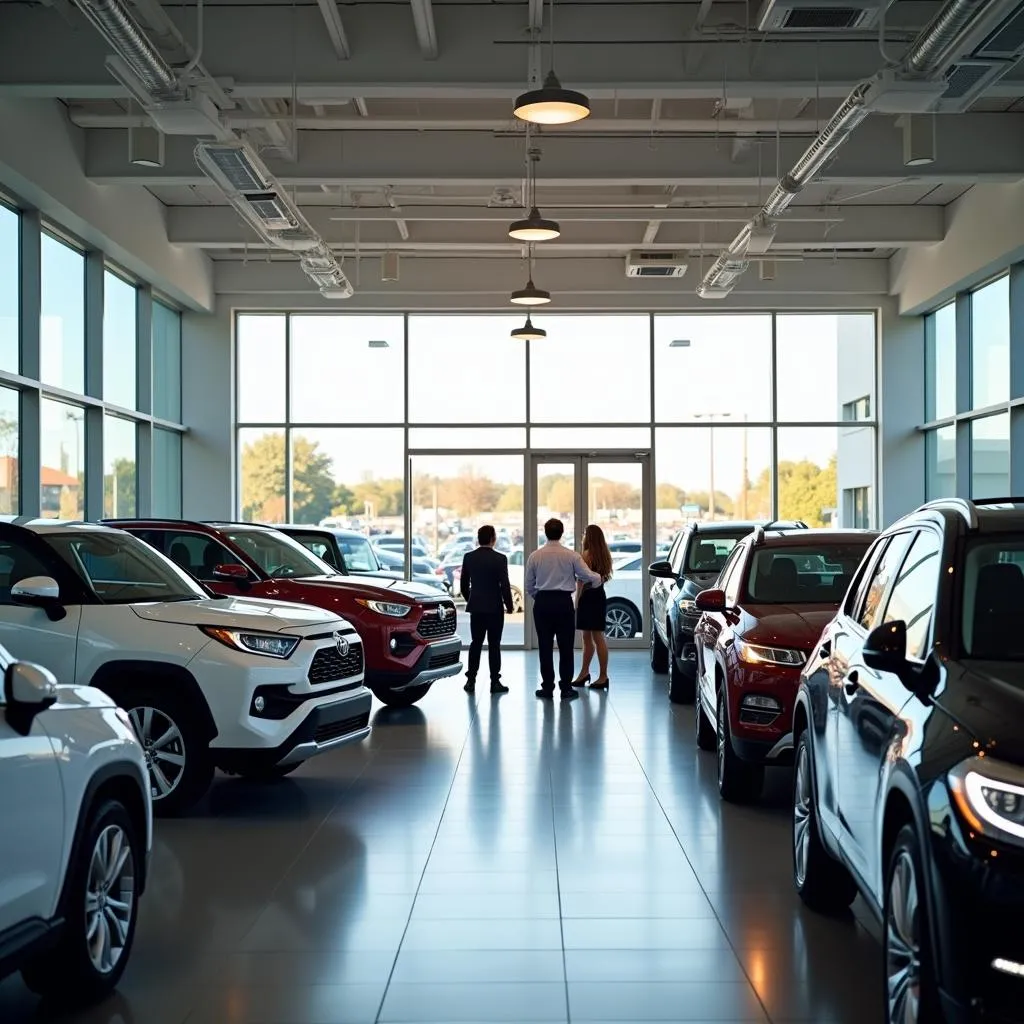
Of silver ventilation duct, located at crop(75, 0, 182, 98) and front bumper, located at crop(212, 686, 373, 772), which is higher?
silver ventilation duct, located at crop(75, 0, 182, 98)

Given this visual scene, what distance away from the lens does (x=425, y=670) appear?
11820 millimetres

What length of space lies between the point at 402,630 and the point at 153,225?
759cm

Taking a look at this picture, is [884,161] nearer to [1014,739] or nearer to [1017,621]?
[1017,621]

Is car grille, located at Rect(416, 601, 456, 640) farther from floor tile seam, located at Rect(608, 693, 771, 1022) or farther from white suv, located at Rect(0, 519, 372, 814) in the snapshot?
white suv, located at Rect(0, 519, 372, 814)

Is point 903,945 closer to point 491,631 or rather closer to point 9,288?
point 491,631

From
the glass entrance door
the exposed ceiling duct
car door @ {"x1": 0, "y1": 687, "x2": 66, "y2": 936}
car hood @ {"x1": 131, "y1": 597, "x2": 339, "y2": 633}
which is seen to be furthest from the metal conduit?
car door @ {"x1": 0, "y1": 687, "x2": 66, "y2": 936}

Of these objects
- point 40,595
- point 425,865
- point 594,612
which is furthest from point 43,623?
point 594,612

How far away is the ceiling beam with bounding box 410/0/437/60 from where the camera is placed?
1025cm

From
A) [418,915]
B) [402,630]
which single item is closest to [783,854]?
[418,915]

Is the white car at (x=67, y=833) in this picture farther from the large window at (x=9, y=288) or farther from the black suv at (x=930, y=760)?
the large window at (x=9, y=288)

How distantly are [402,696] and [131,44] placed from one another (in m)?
6.78

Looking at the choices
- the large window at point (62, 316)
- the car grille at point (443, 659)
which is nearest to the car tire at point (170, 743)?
the car grille at point (443, 659)

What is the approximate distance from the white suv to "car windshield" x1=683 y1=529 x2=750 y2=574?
274 inches

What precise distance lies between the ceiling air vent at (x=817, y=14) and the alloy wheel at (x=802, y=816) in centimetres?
474
